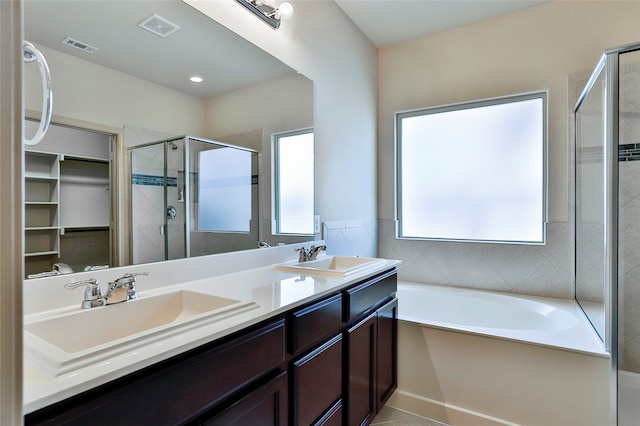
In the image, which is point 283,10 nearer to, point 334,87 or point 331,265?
point 334,87

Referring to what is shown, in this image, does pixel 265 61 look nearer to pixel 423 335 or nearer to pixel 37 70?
pixel 37 70

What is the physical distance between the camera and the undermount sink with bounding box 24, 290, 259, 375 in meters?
0.69

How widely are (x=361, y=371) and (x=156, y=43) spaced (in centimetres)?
177

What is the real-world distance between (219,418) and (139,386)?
27 centimetres

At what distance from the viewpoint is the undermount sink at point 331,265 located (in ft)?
5.58

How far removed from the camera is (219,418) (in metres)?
0.88

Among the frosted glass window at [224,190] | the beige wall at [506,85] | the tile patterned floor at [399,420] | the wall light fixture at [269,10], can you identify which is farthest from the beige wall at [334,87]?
the tile patterned floor at [399,420]

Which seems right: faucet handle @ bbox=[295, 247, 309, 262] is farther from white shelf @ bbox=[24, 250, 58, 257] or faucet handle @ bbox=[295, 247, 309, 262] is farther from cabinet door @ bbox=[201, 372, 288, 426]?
white shelf @ bbox=[24, 250, 58, 257]

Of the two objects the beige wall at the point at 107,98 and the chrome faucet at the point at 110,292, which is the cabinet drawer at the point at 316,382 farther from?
the beige wall at the point at 107,98

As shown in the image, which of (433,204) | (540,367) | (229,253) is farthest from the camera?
(433,204)

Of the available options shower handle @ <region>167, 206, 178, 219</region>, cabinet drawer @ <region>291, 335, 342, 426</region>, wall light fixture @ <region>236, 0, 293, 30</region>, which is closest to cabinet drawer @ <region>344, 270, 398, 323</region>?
cabinet drawer @ <region>291, 335, 342, 426</region>

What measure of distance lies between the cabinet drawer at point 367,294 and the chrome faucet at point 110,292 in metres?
0.87

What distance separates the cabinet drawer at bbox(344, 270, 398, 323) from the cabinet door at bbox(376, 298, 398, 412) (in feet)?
0.28

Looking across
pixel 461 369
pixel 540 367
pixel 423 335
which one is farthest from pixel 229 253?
pixel 540 367
